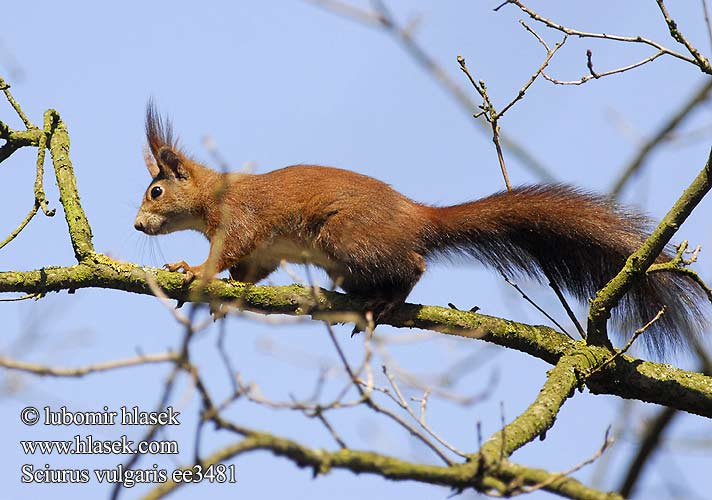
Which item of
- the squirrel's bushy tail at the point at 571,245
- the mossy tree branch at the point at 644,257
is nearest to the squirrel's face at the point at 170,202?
the squirrel's bushy tail at the point at 571,245

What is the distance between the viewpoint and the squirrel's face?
6160 millimetres

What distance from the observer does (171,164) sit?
6312 millimetres

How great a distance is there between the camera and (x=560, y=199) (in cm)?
478

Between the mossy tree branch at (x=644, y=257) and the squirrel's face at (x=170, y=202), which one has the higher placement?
the squirrel's face at (x=170, y=202)

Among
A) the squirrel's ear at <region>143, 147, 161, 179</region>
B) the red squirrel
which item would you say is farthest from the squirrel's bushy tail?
the squirrel's ear at <region>143, 147, 161, 179</region>

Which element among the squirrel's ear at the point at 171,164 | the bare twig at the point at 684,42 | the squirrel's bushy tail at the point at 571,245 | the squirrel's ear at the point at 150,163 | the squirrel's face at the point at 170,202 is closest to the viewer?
the bare twig at the point at 684,42

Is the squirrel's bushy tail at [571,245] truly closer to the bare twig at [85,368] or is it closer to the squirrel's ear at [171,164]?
the squirrel's ear at [171,164]

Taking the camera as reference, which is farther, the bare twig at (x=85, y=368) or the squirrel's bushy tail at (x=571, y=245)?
the squirrel's bushy tail at (x=571, y=245)

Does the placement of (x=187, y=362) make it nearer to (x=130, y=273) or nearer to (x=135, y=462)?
(x=135, y=462)

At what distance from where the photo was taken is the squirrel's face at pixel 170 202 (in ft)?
20.2

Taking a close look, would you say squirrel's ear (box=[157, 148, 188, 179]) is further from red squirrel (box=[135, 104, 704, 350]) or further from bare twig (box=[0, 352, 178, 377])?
bare twig (box=[0, 352, 178, 377])

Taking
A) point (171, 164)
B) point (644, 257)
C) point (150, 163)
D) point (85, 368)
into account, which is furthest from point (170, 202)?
point (85, 368)

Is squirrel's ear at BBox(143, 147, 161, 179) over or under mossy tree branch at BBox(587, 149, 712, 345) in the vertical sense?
over

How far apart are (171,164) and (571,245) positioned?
2.91 meters
